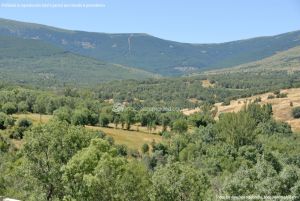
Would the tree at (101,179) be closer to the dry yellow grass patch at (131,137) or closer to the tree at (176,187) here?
the tree at (176,187)

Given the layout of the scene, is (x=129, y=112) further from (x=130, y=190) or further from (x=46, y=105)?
(x=130, y=190)

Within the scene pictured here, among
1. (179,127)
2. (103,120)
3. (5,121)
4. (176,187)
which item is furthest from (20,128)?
(176,187)

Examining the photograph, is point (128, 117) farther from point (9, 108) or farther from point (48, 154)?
point (48, 154)

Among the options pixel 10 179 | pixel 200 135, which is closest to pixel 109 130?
pixel 200 135

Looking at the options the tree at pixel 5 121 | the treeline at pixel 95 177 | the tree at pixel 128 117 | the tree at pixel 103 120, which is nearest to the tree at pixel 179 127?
the tree at pixel 128 117

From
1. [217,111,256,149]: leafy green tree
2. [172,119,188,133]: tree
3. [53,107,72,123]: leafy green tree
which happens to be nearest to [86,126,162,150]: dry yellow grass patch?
[172,119,188,133]: tree

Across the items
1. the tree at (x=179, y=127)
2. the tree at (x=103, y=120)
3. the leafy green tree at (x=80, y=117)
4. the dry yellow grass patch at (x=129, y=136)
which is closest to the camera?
the dry yellow grass patch at (x=129, y=136)

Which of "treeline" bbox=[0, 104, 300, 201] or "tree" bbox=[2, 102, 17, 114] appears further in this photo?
"tree" bbox=[2, 102, 17, 114]

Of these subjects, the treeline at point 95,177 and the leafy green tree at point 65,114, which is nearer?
the treeline at point 95,177

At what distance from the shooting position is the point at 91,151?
46.2 meters

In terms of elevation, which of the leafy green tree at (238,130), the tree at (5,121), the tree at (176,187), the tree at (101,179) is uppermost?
the tree at (101,179)

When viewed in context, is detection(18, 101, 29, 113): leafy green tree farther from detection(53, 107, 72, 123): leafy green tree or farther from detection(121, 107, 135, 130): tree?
detection(121, 107, 135, 130): tree

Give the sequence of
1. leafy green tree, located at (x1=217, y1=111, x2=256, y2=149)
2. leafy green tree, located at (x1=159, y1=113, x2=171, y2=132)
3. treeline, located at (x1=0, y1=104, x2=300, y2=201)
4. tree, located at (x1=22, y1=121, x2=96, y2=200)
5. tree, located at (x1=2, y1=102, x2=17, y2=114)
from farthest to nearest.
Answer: leafy green tree, located at (x1=159, y1=113, x2=171, y2=132) → tree, located at (x1=2, y1=102, x2=17, y2=114) → leafy green tree, located at (x1=217, y1=111, x2=256, y2=149) → tree, located at (x1=22, y1=121, x2=96, y2=200) → treeline, located at (x1=0, y1=104, x2=300, y2=201)

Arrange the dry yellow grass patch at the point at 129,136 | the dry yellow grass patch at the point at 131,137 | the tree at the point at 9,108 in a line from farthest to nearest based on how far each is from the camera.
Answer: the tree at the point at 9,108 < the dry yellow grass patch at the point at 129,136 < the dry yellow grass patch at the point at 131,137
